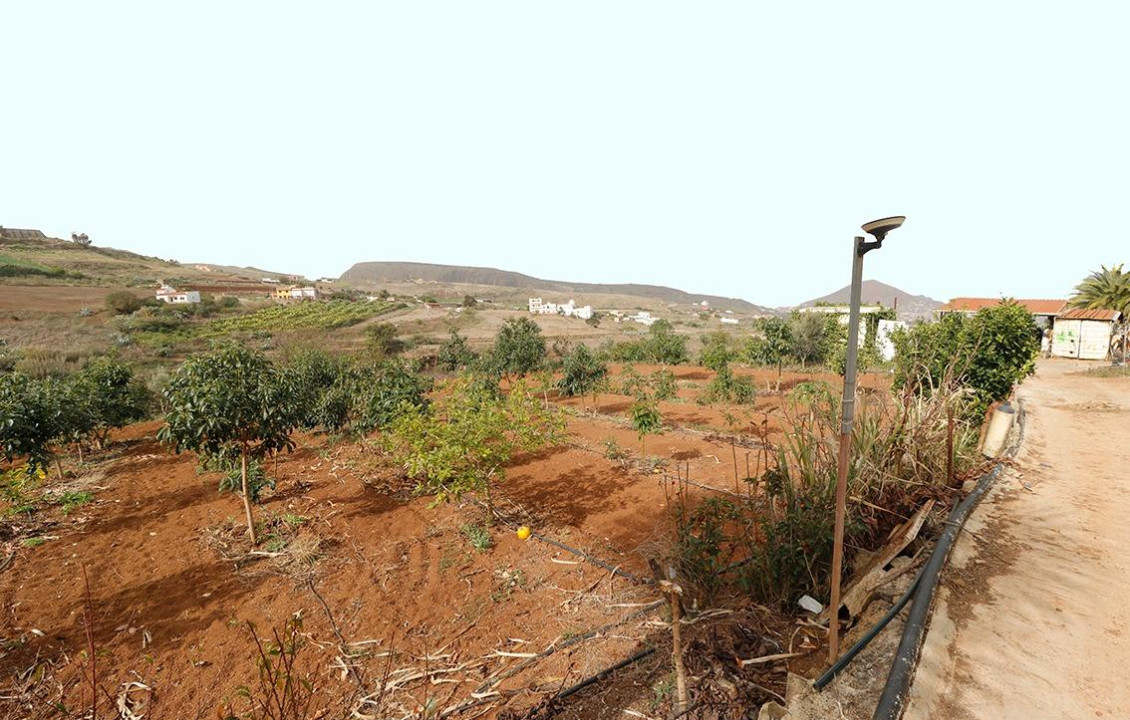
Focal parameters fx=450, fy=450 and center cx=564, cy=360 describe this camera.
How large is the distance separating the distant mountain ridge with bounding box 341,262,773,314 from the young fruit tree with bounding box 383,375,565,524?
440ft

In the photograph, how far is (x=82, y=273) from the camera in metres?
49.8

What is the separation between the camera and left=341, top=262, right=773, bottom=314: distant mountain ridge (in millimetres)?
144125

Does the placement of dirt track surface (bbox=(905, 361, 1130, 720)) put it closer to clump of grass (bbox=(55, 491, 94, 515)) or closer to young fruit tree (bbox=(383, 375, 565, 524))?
young fruit tree (bbox=(383, 375, 565, 524))

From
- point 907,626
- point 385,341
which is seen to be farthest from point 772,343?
point 385,341

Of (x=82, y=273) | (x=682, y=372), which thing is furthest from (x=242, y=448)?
(x=82, y=273)

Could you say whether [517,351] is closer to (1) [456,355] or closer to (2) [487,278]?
(1) [456,355]

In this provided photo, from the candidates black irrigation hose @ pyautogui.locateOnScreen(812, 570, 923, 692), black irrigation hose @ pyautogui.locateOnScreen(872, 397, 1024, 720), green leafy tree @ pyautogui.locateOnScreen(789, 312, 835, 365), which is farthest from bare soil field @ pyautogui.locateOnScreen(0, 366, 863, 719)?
green leafy tree @ pyautogui.locateOnScreen(789, 312, 835, 365)

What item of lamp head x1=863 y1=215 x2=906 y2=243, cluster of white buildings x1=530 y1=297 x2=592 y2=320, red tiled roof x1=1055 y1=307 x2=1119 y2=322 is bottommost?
lamp head x1=863 y1=215 x2=906 y2=243

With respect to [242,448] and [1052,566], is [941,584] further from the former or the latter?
[242,448]

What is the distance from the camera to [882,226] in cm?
184

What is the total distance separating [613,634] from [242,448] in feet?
15.4

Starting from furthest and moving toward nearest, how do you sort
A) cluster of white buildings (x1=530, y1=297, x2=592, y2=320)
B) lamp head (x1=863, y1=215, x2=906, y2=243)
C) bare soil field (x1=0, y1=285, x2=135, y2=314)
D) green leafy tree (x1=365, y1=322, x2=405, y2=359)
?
1. cluster of white buildings (x1=530, y1=297, x2=592, y2=320)
2. bare soil field (x1=0, y1=285, x2=135, y2=314)
3. green leafy tree (x1=365, y1=322, x2=405, y2=359)
4. lamp head (x1=863, y1=215, x2=906, y2=243)

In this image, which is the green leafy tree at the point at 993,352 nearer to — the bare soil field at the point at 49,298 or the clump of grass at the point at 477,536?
the clump of grass at the point at 477,536

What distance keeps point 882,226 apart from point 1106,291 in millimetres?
27976
